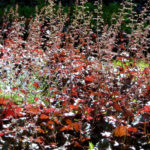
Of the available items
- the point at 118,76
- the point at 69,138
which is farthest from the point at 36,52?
the point at 69,138

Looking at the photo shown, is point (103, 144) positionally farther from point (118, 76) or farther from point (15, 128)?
point (118, 76)

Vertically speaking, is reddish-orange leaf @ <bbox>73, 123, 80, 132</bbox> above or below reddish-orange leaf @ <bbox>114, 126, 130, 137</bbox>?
above

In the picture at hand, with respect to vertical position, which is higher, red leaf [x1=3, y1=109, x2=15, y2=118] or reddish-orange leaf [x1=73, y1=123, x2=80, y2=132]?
red leaf [x1=3, y1=109, x2=15, y2=118]

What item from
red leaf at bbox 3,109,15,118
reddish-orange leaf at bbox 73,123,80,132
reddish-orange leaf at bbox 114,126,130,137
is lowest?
reddish-orange leaf at bbox 114,126,130,137

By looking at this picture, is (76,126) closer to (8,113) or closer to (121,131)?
(121,131)

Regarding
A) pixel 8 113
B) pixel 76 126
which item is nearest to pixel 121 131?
pixel 76 126

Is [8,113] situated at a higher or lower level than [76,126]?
higher

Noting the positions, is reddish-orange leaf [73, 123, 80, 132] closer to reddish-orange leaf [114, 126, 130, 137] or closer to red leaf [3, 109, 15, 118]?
reddish-orange leaf [114, 126, 130, 137]

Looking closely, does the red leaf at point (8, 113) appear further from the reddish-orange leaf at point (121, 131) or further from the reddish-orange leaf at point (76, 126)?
the reddish-orange leaf at point (121, 131)

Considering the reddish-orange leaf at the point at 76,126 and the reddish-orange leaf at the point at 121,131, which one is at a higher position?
the reddish-orange leaf at the point at 76,126

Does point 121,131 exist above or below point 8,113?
below

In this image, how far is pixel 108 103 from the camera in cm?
324

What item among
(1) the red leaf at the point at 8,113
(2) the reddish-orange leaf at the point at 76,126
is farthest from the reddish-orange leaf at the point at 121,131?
(1) the red leaf at the point at 8,113

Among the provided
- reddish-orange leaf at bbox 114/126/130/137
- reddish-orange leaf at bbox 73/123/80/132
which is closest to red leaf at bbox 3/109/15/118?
reddish-orange leaf at bbox 73/123/80/132
